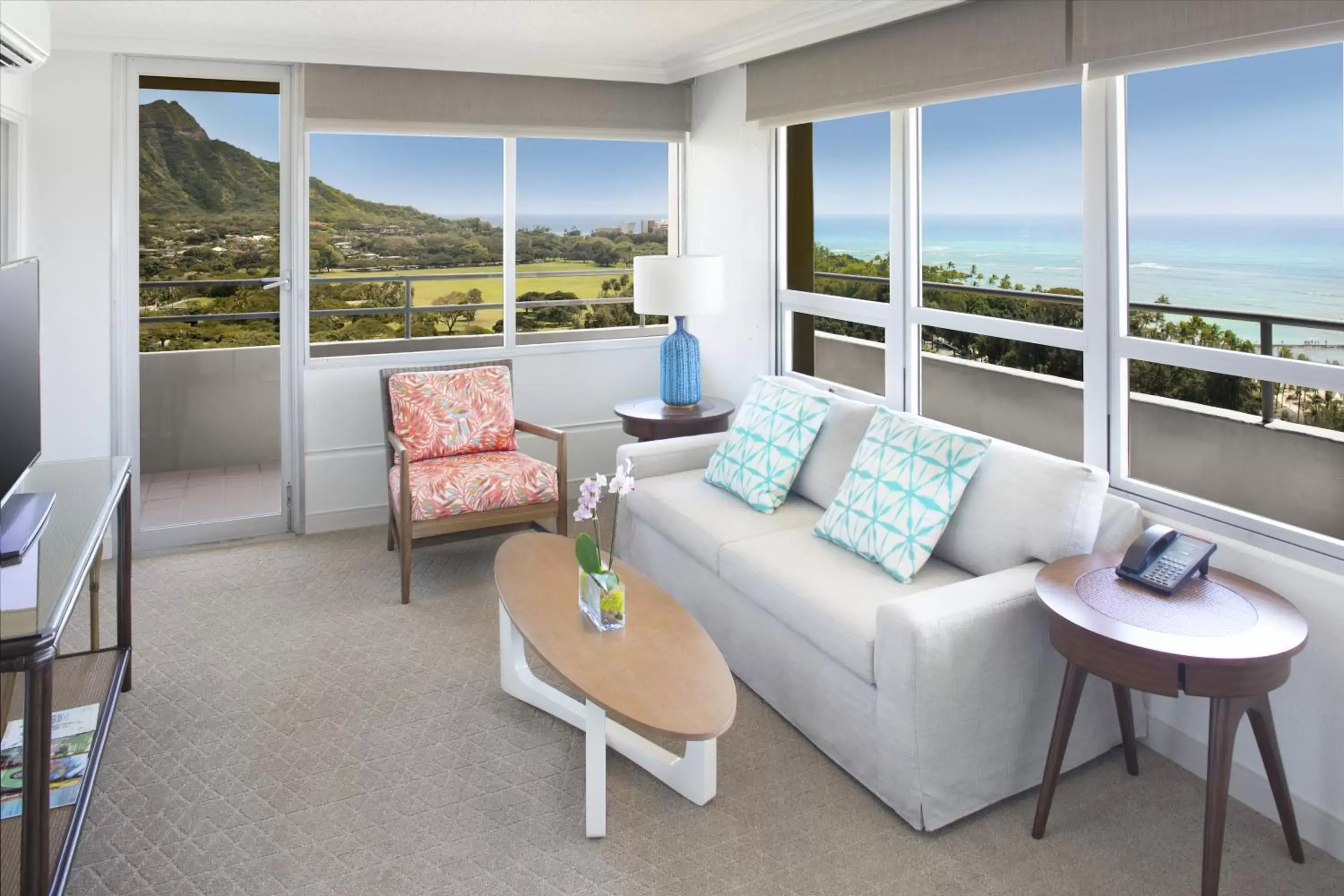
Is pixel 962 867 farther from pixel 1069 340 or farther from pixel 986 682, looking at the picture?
pixel 1069 340

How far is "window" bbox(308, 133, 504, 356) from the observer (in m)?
4.89

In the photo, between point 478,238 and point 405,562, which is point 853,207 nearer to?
point 478,238

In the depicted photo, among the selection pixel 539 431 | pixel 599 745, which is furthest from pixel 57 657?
pixel 539 431

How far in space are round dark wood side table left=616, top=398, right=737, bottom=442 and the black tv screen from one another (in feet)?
7.79

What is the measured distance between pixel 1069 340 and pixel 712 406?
1989mm

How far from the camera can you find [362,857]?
239 cm

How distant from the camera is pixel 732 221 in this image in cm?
517

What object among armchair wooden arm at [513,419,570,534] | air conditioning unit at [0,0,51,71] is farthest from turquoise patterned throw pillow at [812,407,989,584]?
air conditioning unit at [0,0,51,71]

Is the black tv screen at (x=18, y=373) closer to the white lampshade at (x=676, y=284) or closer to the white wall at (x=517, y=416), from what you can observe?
the white wall at (x=517, y=416)

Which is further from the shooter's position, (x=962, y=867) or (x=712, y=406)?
(x=712, y=406)

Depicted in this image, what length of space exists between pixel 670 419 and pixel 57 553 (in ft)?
9.07

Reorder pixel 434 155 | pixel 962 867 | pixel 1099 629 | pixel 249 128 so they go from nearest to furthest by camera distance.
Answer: pixel 1099 629
pixel 962 867
pixel 249 128
pixel 434 155

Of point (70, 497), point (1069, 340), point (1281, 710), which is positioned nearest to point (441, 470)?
point (70, 497)

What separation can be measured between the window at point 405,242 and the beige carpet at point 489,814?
2.08 m
